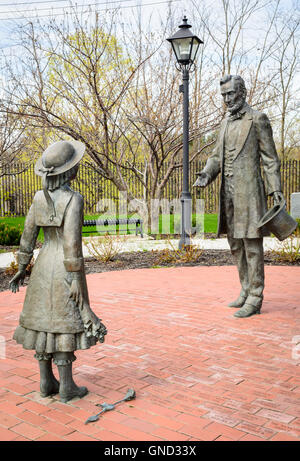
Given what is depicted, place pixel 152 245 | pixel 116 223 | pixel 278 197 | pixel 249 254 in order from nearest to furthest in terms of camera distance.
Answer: pixel 278 197
pixel 249 254
pixel 152 245
pixel 116 223

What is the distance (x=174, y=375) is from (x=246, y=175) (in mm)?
2387

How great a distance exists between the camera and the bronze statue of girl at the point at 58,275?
2.94 metres

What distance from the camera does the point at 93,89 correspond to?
467 inches

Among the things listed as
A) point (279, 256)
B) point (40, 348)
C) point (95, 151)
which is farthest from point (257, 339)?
point (95, 151)

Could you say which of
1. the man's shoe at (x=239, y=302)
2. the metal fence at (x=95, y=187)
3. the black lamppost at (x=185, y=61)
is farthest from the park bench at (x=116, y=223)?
the man's shoe at (x=239, y=302)

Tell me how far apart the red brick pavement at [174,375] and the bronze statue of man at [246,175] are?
65 centimetres

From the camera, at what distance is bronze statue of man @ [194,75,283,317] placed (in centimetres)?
498

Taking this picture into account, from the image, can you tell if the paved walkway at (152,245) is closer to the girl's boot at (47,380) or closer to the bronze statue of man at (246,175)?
the bronze statue of man at (246,175)

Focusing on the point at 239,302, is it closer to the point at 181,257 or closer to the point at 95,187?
the point at 181,257

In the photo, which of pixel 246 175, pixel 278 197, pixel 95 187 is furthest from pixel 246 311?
pixel 95 187

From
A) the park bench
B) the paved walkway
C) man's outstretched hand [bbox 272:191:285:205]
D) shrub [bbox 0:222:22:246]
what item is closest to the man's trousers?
man's outstretched hand [bbox 272:191:285:205]

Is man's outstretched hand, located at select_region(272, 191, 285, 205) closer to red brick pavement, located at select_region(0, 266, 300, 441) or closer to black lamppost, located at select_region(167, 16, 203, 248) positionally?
red brick pavement, located at select_region(0, 266, 300, 441)

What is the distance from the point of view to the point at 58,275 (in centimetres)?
299
